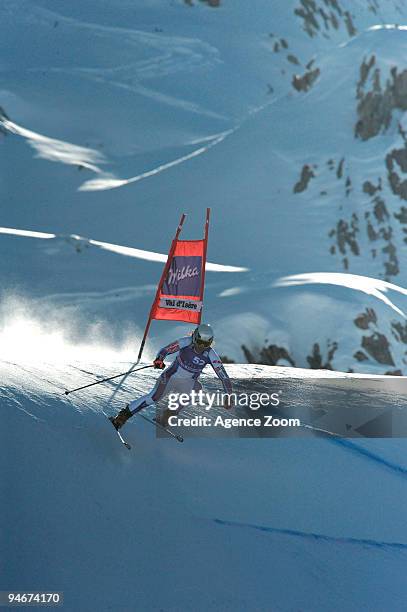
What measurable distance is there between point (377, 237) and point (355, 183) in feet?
8.32

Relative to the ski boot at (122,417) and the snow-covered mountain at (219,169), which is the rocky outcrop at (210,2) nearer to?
the snow-covered mountain at (219,169)

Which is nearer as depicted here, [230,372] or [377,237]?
[230,372]

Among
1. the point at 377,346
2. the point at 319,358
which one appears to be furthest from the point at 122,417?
the point at 377,346

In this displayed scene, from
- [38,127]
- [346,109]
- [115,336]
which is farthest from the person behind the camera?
[38,127]

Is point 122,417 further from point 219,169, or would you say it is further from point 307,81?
point 307,81

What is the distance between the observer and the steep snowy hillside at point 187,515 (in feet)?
21.7

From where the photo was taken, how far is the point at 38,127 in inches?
1972

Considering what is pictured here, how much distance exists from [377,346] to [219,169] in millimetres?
15479

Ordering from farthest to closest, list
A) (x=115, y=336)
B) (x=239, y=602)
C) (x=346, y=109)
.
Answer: (x=346, y=109), (x=115, y=336), (x=239, y=602)

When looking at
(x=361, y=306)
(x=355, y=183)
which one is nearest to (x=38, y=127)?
(x=355, y=183)

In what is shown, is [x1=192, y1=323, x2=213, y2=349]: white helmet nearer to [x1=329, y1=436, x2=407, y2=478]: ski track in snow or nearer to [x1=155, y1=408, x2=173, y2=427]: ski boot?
[x1=155, y1=408, x2=173, y2=427]: ski boot

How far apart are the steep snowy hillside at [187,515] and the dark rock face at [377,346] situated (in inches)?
550

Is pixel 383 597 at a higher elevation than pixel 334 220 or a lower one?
lower

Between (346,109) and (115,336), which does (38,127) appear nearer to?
(346,109)
